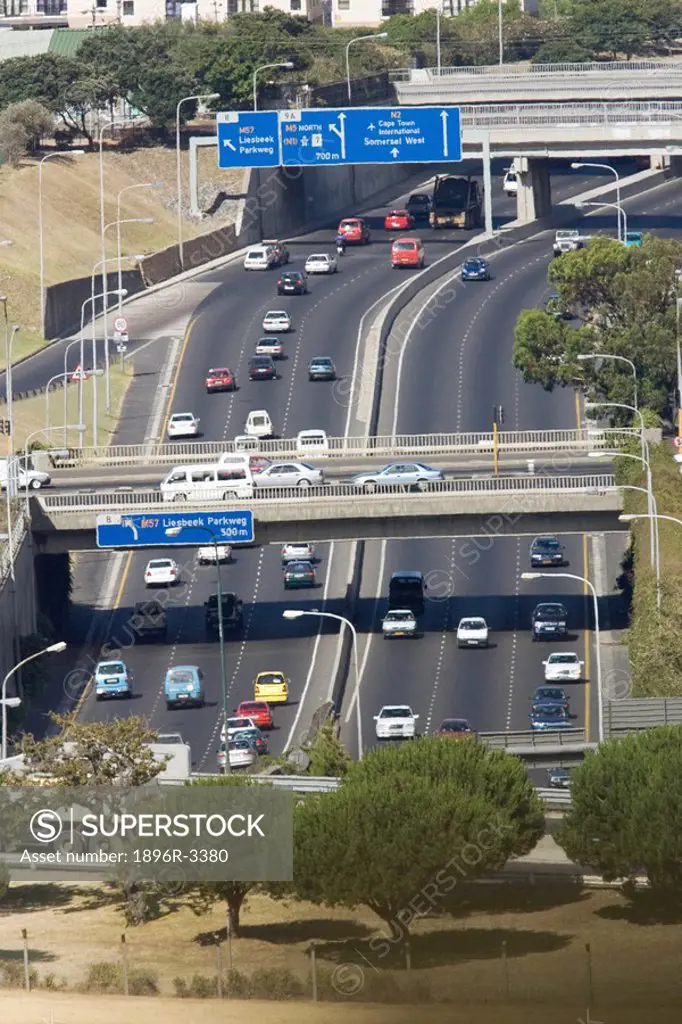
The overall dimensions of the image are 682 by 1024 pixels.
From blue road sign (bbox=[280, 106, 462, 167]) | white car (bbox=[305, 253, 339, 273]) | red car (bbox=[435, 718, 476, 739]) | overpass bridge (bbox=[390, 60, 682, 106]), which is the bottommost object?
red car (bbox=[435, 718, 476, 739])

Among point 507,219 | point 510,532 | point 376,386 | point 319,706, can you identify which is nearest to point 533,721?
point 319,706

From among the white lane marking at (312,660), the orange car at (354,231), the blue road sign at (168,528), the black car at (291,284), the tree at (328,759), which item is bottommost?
the white lane marking at (312,660)

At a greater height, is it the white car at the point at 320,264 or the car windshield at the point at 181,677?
the white car at the point at 320,264

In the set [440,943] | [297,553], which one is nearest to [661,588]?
[440,943]

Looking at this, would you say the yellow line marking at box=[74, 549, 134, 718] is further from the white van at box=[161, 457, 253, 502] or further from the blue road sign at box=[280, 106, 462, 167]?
the blue road sign at box=[280, 106, 462, 167]

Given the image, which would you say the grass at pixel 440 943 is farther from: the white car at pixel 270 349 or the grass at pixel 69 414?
the white car at pixel 270 349

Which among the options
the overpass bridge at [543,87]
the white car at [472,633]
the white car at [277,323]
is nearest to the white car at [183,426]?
the white car at [277,323]

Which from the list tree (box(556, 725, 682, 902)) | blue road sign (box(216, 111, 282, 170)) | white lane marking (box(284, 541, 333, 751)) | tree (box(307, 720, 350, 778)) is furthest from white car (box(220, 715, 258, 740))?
blue road sign (box(216, 111, 282, 170))
